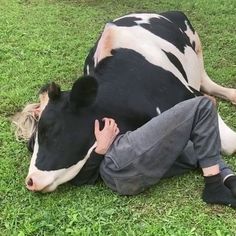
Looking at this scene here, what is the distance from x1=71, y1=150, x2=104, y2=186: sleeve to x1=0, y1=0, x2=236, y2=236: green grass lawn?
4 cm

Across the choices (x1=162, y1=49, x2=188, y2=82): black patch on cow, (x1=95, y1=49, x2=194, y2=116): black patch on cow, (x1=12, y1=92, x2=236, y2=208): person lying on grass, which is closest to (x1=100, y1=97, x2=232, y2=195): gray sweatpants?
(x1=12, y1=92, x2=236, y2=208): person lying on grass

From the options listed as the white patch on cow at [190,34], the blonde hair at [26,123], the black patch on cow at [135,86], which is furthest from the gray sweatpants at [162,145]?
the white patch on cow at [190,34]

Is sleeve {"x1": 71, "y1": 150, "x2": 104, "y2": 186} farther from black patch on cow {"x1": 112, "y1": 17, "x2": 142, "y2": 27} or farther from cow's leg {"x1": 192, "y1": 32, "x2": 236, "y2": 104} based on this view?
cow's leg {"x1": 192, "y1": 32, "x2": 236, "y2": 104}

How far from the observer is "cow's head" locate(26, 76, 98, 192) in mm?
3082

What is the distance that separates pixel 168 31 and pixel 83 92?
1.46 metres

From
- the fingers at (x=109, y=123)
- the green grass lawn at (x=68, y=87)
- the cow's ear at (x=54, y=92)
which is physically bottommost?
the green grass lawn at (x=68, y=87)

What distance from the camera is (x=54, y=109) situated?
10.5ft

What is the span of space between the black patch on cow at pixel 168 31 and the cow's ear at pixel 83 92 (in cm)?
128

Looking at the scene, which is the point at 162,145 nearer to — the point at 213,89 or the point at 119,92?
the point at 119,92

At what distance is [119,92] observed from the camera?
11.1 ft

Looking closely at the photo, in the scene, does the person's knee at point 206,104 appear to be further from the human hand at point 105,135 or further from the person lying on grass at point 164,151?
the human hand at point 105,135

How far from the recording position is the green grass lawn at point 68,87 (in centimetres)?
292

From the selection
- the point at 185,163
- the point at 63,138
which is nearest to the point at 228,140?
the point at 185,163

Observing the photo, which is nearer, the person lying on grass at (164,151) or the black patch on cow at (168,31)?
the person lying on grass at (164,151)
